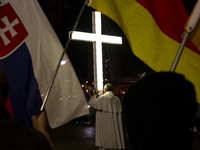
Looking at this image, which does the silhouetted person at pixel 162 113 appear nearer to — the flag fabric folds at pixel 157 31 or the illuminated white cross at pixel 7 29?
the flag fabric folds at pixel 157 31

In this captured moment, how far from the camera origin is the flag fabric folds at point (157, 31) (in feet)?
9.53

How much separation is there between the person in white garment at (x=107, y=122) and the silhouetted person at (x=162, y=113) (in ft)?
16.9

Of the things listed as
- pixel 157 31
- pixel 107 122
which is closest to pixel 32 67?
pixel 157 31

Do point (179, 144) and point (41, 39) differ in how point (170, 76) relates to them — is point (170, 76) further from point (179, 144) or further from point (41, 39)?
point (41, 39)

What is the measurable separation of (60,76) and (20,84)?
487 millimetres

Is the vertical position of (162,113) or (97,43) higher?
(97,43)

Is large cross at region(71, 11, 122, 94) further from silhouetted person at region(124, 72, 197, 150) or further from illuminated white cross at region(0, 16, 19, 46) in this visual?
silhouetted person at region(124, 72, 197, 150)

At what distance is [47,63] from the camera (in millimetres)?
2852

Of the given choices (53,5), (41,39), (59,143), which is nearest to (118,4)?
(41,39)

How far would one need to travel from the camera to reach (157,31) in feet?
10.0

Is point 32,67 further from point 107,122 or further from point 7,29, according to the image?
point 107,122

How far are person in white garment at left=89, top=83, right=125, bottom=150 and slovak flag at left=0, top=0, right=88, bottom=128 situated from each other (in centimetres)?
348

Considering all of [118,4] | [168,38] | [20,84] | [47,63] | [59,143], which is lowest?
[59,143]

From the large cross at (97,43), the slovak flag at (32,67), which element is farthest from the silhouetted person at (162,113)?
the large cross at (97,43)
